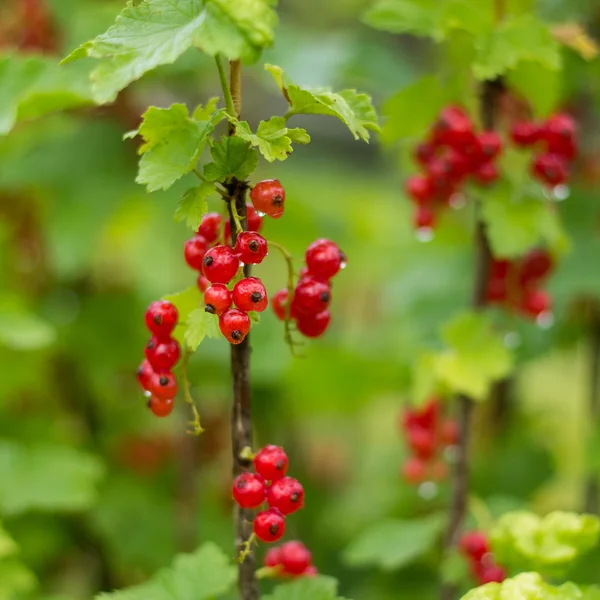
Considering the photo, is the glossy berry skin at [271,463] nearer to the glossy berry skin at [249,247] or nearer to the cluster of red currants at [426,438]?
the glossy berry skin at [249,247]

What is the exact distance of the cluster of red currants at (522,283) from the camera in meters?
1.15

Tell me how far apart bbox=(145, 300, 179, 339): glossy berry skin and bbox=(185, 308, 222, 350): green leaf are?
4cm

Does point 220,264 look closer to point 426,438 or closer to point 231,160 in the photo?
point 231,160

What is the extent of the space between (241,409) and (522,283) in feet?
1.98

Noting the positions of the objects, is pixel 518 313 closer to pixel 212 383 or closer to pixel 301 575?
pixel 301 575

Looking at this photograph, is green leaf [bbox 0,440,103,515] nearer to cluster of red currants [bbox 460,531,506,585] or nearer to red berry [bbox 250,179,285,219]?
cluster of red currants [bbox 460,531,506,585]

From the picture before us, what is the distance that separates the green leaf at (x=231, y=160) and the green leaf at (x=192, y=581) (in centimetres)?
42

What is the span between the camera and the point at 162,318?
2.34 ft

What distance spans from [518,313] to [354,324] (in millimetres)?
1648

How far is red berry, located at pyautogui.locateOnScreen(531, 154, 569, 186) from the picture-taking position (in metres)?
1.05

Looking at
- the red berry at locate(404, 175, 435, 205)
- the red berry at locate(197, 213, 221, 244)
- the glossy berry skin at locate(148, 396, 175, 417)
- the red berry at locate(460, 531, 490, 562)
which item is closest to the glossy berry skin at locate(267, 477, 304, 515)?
the glossy berry skin at locate(148, 396, 175, 417)

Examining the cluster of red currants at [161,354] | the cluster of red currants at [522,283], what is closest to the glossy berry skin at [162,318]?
the cluster of red currants at [161,354]

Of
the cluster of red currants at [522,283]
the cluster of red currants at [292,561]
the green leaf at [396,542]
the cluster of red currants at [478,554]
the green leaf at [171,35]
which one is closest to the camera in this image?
the green leaf at [171,35]

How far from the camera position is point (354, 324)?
9.34 feet
